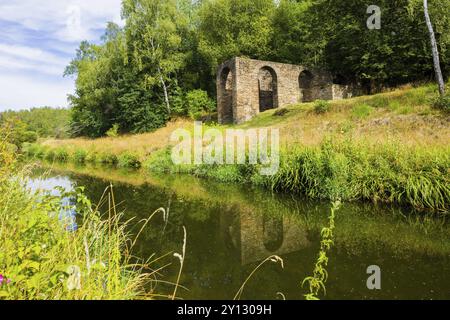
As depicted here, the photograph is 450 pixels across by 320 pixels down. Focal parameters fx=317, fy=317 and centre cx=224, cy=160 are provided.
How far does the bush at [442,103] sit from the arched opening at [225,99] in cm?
1349

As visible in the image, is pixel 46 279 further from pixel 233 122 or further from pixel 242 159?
pixel 233 122

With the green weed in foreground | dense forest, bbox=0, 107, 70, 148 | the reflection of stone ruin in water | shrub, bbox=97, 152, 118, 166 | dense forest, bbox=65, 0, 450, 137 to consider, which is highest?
dense forest, bbox=65, 0, 450, 137

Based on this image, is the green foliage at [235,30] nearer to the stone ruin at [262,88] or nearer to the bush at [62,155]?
the stone ruin at [262,88]

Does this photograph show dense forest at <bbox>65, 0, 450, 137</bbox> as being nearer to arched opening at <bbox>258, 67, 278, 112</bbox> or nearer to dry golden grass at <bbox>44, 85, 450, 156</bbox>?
arched opening at <bbox>258, 67, 278, 112</bbox>

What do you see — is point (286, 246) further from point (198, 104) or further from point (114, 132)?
point (114, 132)

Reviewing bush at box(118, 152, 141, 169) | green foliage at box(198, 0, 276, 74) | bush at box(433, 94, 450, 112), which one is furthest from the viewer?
green foliage at box(198, 0, 276, 74)

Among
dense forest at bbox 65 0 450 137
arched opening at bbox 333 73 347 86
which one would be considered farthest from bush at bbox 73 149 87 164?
arched opening at bbox 333 73 347 86

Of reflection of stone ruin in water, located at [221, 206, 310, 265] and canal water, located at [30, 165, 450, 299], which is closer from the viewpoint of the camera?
canal water, located at [30, 165, 450, 299]

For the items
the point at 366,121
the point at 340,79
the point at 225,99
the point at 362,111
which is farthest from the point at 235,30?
Answer: the point at 366,121

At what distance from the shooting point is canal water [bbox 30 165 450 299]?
3732 millimetres

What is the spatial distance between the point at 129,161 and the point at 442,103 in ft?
51.0

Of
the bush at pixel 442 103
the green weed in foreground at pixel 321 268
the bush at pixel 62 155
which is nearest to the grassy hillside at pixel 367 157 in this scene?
the bush at pixel 442 103

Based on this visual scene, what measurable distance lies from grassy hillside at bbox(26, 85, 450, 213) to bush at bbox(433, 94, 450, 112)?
240mm

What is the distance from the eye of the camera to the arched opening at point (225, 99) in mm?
23859
